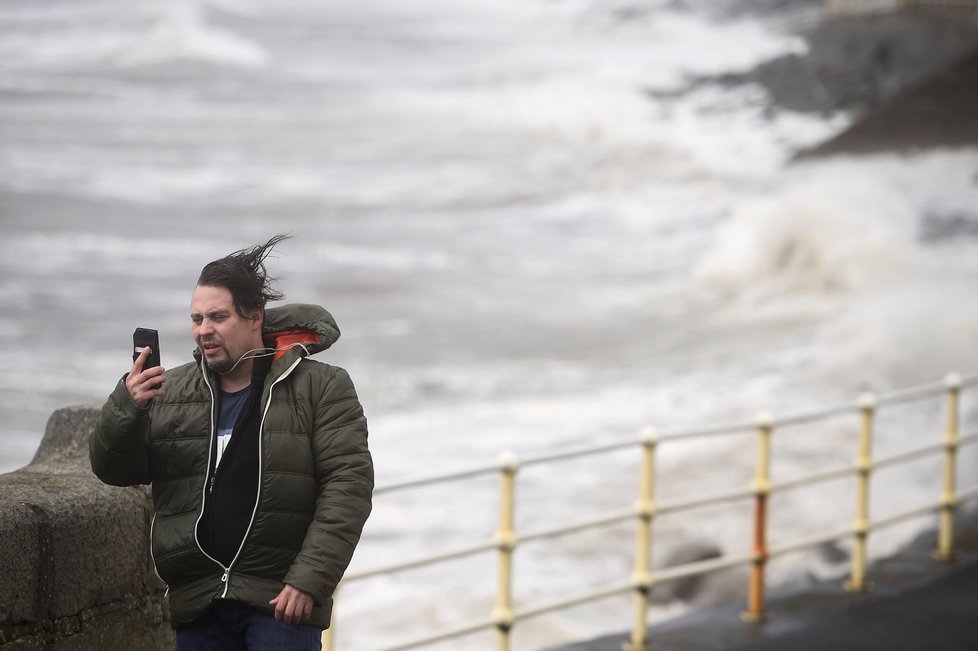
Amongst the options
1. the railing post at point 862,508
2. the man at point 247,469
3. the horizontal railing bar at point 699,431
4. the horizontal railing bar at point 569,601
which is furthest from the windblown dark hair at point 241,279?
the railing post at point 862,508

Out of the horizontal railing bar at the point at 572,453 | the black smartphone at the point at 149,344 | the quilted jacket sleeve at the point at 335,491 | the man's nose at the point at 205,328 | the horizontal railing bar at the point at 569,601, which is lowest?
the horizontal railing bar at the point at 569,601

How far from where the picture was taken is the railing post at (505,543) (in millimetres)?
4535

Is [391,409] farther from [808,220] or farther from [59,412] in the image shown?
[59,412]

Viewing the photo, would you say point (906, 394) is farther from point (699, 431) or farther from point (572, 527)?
point (572, 527)

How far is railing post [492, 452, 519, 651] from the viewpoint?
454cm

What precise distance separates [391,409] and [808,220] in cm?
1394

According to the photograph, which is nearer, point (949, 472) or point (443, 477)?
point (443, 477)

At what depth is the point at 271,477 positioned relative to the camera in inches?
83.9

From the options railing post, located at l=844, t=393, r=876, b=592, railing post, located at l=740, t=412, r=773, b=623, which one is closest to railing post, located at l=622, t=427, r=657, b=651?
railing post, located at l=740, t=412, r=773, b=623

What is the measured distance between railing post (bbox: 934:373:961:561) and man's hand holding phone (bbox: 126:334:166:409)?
4.52 m

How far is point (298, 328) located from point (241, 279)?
0.47 ft

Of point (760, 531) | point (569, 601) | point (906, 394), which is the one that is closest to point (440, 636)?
point (569, 601)

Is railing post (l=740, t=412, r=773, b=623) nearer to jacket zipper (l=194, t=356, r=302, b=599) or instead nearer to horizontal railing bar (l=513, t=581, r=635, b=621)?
horizontal railing bar (l=513, t=581, r=635, b=621)

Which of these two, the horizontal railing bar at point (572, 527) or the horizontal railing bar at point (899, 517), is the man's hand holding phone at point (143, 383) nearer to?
the horizontal railing bar at point (572, 527)
